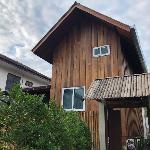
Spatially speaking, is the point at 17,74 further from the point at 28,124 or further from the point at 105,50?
the point at 28,124

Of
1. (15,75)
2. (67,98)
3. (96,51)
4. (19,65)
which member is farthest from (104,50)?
(15,75)

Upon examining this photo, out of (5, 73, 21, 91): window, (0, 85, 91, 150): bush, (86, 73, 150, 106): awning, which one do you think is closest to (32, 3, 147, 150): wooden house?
(86, 73, 150, 106): awning

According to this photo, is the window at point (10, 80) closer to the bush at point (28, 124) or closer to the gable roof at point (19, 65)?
the gable roof at point (19, 65)

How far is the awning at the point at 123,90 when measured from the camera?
28.8 ft

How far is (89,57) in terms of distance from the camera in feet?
44.9

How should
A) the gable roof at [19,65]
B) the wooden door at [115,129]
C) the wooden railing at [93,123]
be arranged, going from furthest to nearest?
the gable roof at [19,65] < the wooden door at [115,129] < the wooden railing at [93,123]

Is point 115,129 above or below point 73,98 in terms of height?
below

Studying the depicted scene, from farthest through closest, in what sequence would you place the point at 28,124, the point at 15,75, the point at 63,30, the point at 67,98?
the point at 15,75, the point at 63,30, the point at 67,98, the point at 28,124

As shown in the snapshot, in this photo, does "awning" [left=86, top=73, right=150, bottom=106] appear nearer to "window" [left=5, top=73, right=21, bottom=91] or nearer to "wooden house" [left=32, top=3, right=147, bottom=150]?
"wooden house" [left=32, top=3, right=147, bottom=150]

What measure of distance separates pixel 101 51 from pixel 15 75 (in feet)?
37.1

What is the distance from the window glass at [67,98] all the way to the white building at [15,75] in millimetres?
8250

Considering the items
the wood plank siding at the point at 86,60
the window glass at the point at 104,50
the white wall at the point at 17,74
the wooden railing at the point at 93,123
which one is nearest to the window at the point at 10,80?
the white wall at the point at 17,74

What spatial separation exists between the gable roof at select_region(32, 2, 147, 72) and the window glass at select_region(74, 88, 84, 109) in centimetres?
358

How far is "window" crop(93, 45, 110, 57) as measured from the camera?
13.3 meters
